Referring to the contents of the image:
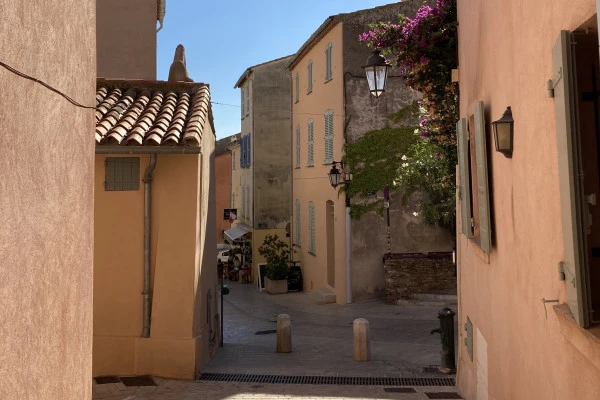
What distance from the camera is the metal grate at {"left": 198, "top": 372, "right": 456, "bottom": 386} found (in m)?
9.38

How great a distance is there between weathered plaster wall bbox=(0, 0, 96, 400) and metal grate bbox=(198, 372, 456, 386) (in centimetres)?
493

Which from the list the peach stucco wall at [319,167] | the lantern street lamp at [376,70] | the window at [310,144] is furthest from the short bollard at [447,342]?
the window at [310,144]

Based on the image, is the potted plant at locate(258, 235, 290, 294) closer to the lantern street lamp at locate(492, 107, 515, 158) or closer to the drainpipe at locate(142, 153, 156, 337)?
the drainpipe at locate(142, 153, 156, 337)

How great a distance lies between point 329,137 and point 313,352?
948cm

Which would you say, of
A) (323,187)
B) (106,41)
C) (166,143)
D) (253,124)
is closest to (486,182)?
(166,143)

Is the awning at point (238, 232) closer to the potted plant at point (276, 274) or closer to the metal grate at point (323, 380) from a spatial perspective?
the potted plant at point (276, 274)

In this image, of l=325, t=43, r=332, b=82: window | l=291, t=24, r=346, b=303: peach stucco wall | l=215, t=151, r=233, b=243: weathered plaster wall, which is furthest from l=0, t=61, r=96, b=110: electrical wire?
l=215, t=151, r=233, b=243: weathered plaster wall

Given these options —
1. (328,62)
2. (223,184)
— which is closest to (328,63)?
(328,62)

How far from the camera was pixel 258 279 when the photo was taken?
26172mm

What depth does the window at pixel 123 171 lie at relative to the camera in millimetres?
9250

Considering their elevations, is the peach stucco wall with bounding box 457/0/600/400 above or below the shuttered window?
below

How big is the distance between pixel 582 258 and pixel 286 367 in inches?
310

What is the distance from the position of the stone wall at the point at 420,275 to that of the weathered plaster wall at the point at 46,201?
13701mm

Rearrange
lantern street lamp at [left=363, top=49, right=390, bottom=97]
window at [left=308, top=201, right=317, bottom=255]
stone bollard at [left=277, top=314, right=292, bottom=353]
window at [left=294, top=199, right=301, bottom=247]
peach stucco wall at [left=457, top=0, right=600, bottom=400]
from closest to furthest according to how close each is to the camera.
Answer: peach stucco wall at [left=457, top=0, right=600, bottom=400] < lantern street lamp at [left=363, top=49, right=390, bottom=97] < stone bollard at [left=277, top=314, right=292, bottom=353] < window at [left=308, top=201, right=317, bottom=255] < window at [left=294, top=199, right=301, bottom=247]
